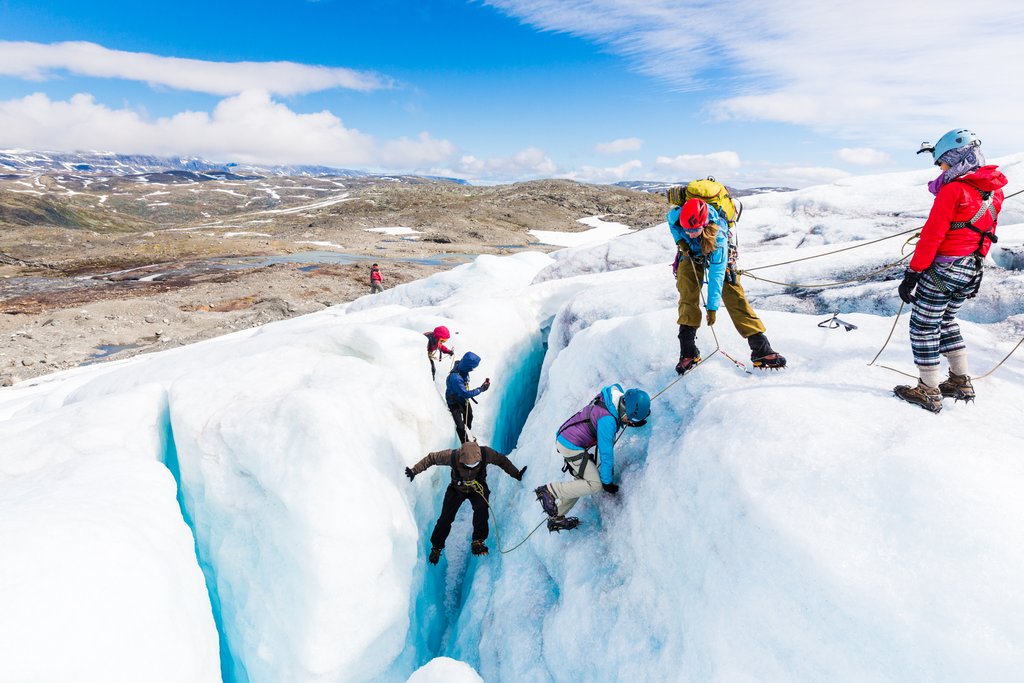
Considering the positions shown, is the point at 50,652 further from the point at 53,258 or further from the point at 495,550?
the point at 53,258

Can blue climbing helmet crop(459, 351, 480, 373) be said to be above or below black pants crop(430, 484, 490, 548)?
above

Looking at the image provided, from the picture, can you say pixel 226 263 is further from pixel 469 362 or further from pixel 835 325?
pixel 835 325

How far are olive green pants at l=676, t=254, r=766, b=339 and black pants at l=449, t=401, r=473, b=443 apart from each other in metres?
3.57

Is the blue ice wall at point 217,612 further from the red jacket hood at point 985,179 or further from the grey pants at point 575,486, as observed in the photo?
the red jacket hood at point 985,179

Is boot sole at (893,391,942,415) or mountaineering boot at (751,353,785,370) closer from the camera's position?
boot sole at (893,391,942,415)

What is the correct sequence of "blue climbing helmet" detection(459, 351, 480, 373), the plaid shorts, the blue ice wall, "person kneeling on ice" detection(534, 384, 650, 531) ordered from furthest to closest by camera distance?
"blue climbing helmet" detection(459, 351, 480, 373), the blue ice wall, "person kneeling on ice" detection(534, 384, 650, 531), the plaid shorts

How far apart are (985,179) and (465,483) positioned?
19.3 ft

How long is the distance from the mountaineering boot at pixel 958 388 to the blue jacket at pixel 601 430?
2.86m

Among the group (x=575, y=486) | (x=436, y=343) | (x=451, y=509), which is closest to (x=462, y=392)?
(x=436, y=343)

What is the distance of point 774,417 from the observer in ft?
13.7

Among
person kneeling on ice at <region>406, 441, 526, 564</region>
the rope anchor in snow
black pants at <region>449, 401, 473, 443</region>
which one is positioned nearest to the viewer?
the rope anchor in snow

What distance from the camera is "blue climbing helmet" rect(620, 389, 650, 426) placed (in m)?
4.61

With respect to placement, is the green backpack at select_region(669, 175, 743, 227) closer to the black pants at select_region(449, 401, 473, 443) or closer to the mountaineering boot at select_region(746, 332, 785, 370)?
the mountaineering boot at select_region(746, 332, 785, 370)

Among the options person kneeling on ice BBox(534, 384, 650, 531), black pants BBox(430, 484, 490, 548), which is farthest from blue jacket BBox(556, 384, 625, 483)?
black pants BBox(430, 484, 490, 548)
